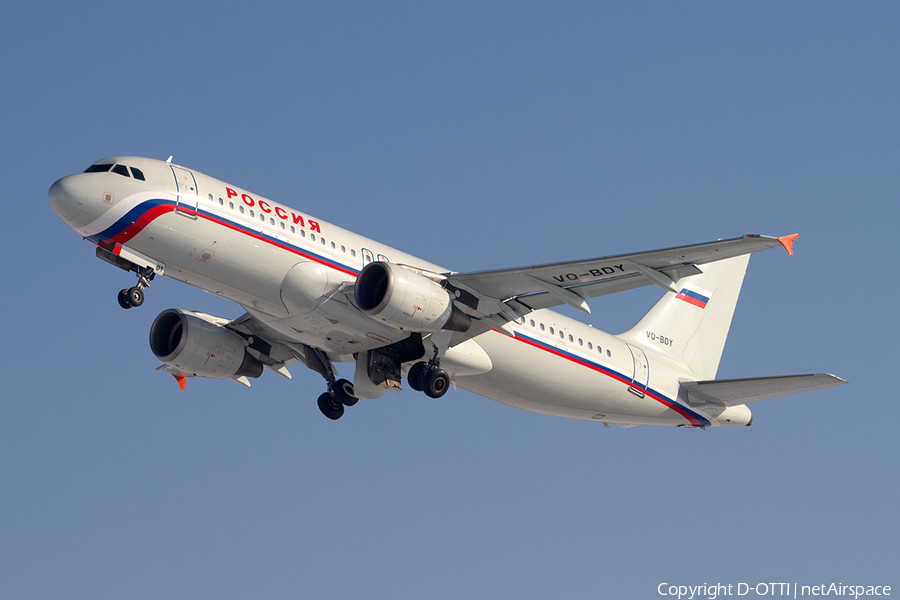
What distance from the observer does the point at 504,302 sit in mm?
32156

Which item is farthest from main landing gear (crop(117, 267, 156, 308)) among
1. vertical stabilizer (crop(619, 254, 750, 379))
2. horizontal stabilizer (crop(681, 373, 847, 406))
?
horizontal stabilizer (crop(681, 373, 847, 406))

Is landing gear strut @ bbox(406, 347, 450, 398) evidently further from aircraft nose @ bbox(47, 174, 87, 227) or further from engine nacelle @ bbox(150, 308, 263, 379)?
aircraft nose @ bbox(47, 174, 87, 227)

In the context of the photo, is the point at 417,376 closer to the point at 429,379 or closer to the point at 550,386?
the point at 429,379

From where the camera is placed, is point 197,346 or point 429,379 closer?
point 429,379

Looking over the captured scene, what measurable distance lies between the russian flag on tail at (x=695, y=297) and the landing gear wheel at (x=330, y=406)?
46.0ft

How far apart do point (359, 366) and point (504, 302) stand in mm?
5613

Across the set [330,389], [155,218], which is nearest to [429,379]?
[330,389]

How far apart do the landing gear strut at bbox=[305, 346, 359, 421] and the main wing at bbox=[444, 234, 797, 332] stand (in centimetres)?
655

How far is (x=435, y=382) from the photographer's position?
31.6 metres

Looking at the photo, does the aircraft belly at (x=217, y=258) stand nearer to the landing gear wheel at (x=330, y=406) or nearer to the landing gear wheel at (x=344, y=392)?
the landing gear wheel at (x=344, y=392)

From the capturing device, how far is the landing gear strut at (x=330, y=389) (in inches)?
1419

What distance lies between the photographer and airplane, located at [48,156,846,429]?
2812cm

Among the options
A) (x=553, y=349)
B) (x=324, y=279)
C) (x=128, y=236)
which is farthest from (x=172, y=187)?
(x=553, y=349)

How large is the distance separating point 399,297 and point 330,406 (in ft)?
29.6
